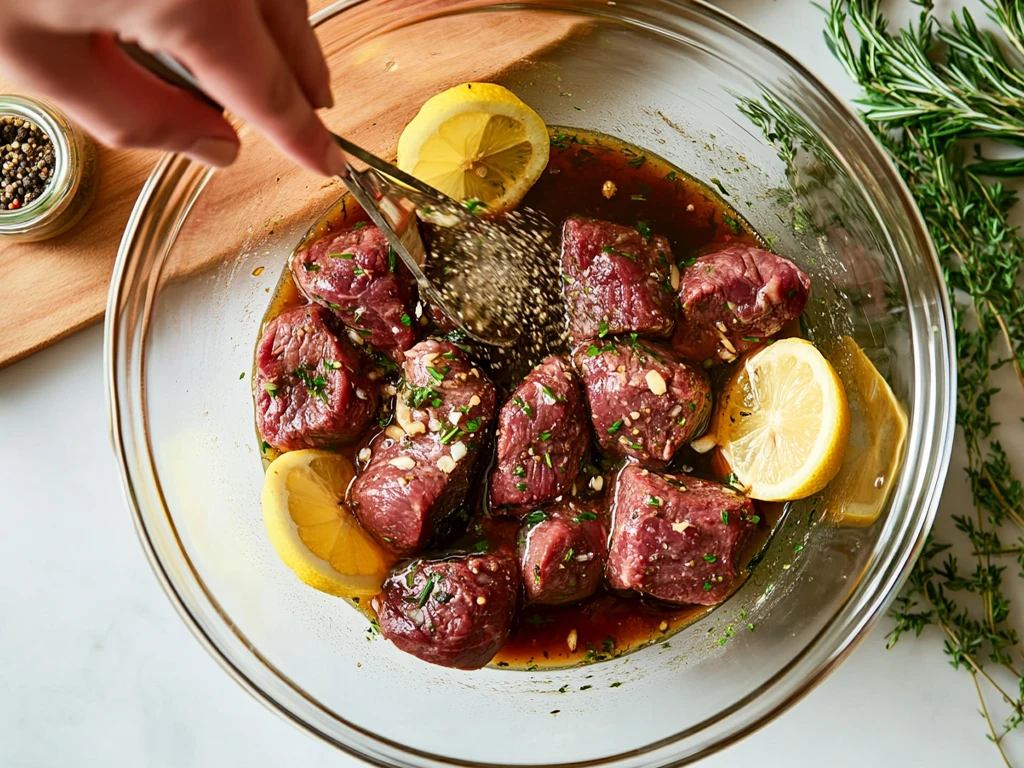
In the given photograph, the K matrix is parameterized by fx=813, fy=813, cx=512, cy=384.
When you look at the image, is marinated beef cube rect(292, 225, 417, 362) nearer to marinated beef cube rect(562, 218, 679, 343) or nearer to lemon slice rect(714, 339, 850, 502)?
marinated beef cube rect(562, 218, 679, 343)

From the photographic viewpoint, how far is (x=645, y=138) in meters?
2.74

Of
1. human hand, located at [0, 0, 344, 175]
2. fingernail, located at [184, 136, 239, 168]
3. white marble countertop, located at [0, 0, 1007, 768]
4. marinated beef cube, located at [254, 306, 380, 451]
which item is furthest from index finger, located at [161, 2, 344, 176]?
white marble countertop, located at [0, 0, 1007, 768]

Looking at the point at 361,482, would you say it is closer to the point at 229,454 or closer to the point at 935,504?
the point at 229,454

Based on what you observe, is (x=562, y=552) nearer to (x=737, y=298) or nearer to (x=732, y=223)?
(x=737, y=298)

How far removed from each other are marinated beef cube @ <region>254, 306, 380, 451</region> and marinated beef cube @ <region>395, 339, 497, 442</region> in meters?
0.19

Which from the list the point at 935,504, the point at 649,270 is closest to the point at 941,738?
the point at 935,504

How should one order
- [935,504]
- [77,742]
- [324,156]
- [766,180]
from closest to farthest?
[324,156]
[935,504]
[766,180]
[77,742]

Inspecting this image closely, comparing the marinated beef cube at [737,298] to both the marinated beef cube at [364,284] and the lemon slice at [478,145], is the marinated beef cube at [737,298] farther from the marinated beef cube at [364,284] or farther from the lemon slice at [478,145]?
the marinated beef cube at [364,284]

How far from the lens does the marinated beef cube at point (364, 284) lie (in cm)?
247

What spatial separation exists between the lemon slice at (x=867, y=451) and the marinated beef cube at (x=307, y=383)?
58.8 inches

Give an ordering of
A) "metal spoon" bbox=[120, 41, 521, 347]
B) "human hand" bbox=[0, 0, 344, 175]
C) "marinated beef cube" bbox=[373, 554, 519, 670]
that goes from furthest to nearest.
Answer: "marinated beef cube" bbox=[373, 554, 519, 670] → "metal spoon" bbox=[120, 41, 521, 347] → "human hand" bbox=[0, 0, 344, 175]

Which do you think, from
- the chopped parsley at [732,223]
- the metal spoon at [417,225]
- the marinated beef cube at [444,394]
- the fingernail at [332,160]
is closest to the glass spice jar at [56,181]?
the metal spoon at [417,225]

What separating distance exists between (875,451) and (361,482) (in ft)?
5.16

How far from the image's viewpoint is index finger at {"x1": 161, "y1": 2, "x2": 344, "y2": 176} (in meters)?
1.17
